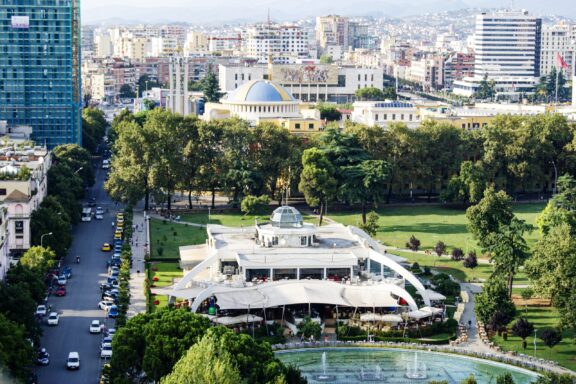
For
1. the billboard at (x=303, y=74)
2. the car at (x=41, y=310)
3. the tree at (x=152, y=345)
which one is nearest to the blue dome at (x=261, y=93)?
the billboard at (x=303, y=74)

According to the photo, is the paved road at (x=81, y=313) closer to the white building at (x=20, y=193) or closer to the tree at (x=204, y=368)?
the white building at (x=20, y=193)

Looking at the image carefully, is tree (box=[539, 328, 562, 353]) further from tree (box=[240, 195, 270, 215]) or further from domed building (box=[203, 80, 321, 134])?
domed building (box=[203, 80, 321, 134])

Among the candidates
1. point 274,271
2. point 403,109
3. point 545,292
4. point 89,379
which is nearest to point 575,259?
point 545,292

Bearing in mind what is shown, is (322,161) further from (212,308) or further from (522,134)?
(212,308)

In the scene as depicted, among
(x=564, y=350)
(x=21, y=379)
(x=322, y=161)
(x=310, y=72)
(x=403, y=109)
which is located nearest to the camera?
(x=21, y=379)

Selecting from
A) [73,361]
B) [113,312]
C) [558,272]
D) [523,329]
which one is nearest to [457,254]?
[558,272]

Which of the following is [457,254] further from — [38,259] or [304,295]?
[38,259]
